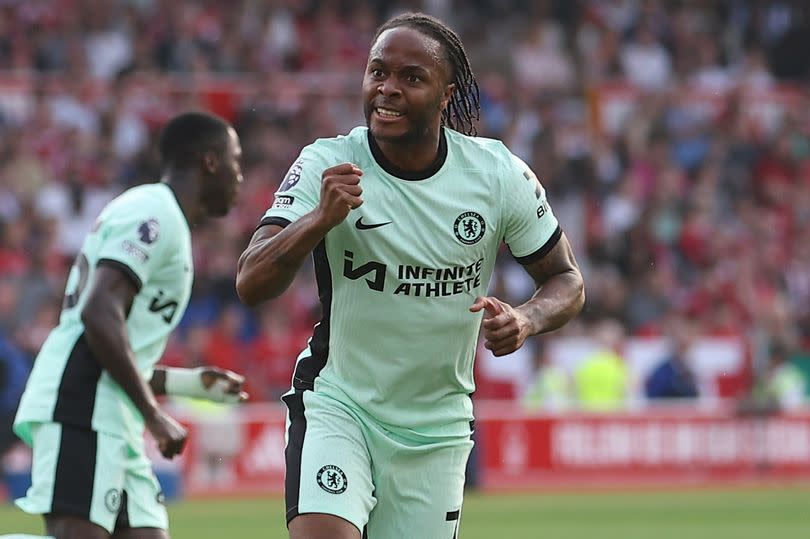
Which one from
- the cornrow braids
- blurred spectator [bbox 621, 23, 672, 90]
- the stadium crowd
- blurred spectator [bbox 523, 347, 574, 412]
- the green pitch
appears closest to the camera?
the cornrow braids

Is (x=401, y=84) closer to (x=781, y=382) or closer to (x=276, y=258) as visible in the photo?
(x=276, y=258)

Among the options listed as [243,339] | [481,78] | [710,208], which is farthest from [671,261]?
[243,339]

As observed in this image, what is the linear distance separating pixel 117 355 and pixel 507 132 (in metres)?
15.9

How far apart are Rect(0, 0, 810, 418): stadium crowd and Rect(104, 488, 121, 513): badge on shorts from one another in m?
10.1

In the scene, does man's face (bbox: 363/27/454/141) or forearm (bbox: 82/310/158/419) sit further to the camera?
forearm (bbox: 82/310/158/419)

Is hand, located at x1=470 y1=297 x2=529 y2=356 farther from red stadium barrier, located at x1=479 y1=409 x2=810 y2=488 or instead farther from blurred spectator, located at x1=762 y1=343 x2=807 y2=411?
blurred spectator, located at x1=762 y1=343 x2=807 y2=411

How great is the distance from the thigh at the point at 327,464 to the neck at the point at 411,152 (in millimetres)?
884

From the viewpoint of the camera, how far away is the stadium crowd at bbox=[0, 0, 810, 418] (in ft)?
62.6

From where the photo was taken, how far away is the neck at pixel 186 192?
299 inches

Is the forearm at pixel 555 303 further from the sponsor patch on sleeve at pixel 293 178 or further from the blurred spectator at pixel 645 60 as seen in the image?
the blurred spectator at pixel 645 60

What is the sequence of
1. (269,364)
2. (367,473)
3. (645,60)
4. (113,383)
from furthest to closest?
(645,60)
(269,364)
(113,383)
(367,473)

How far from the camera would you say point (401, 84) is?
229 inches

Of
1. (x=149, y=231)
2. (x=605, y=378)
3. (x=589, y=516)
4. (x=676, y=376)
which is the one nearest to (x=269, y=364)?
(x=605, y=378)

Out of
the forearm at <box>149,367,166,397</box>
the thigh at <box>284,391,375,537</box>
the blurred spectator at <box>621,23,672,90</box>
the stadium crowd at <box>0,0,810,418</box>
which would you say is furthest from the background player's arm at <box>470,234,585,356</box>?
the blurred spectator at <box>621,23,672,90</box>
